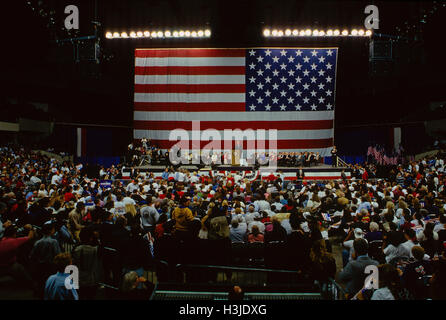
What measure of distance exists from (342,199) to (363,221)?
1.54 meters

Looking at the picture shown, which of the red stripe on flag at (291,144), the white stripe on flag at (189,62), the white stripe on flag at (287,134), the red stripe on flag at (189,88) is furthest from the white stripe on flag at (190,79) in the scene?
the red stripe on flag at (291,144)

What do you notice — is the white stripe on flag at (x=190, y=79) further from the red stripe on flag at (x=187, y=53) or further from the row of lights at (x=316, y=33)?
the row of lights at (x=316, y=33)

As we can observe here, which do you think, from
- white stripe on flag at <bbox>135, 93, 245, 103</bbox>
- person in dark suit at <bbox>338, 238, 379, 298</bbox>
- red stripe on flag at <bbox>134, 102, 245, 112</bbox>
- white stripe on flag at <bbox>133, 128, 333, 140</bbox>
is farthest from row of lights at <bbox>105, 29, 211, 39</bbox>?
person in dark suit at <bbox>338, 238, 379, 298</bbox>

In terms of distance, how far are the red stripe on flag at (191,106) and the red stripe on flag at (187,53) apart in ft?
9.07

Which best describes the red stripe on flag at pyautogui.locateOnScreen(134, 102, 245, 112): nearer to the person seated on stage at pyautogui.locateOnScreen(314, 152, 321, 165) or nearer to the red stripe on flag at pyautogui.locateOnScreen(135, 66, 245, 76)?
the red stripe on flag at pyautogui.locateOnScreen(135, 66, 245, 76)

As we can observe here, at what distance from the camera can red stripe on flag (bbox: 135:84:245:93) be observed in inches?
765

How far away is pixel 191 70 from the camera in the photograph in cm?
1962

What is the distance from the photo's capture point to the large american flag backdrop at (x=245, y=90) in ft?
63.6

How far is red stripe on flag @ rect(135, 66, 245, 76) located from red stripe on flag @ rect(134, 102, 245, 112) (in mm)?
1746

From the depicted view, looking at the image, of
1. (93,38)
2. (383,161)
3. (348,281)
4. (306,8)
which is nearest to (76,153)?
(93,38)

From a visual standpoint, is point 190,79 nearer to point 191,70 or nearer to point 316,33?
point 191,70

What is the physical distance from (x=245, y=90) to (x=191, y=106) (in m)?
3.30

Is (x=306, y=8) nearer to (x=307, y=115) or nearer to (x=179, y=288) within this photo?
(x=307, y=115)

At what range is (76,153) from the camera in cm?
2236
